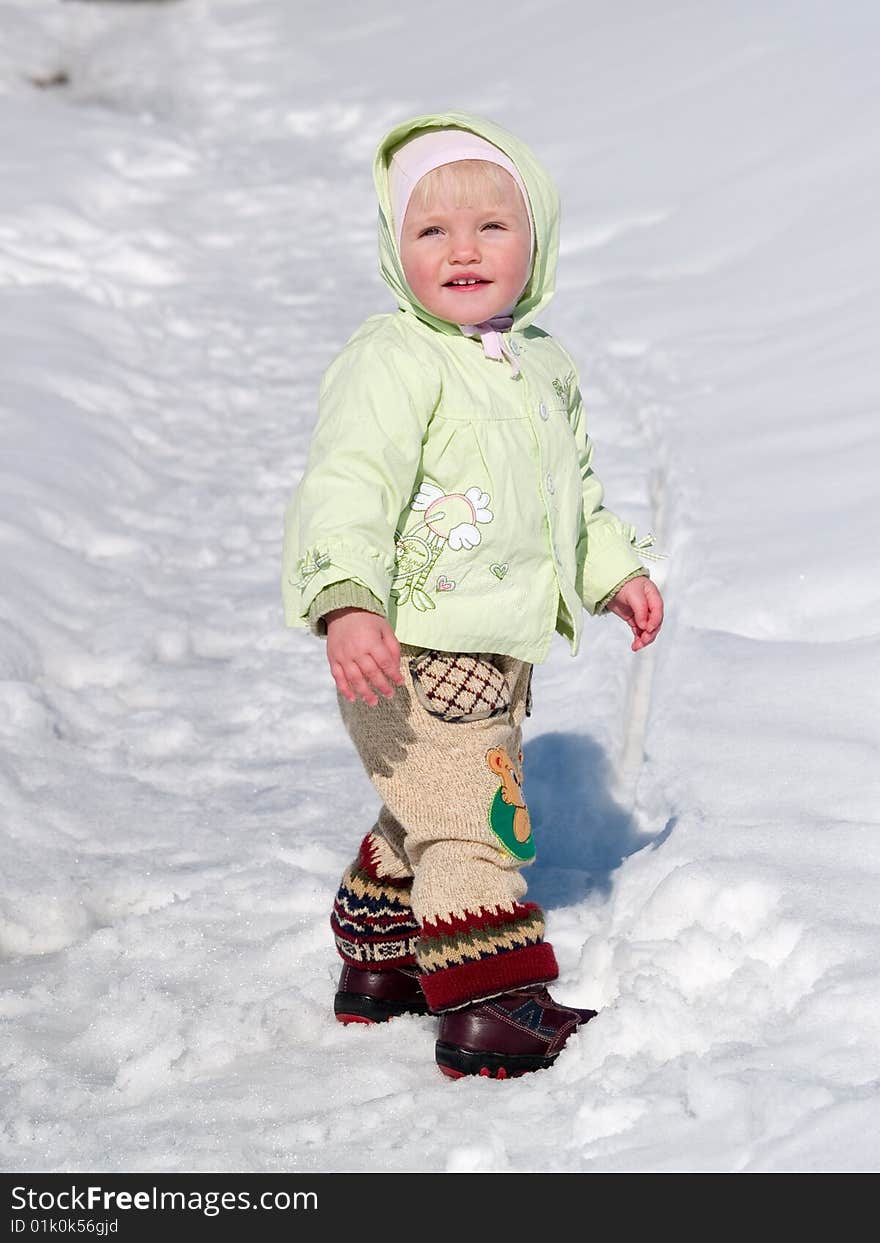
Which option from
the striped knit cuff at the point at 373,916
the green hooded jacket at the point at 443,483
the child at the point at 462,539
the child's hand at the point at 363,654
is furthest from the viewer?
the striped knit cuff at the point at 373,916

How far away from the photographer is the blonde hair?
8.20 feet

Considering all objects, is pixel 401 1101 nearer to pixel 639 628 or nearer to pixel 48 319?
pixel 639 628

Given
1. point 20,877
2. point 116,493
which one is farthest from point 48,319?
point 20,877

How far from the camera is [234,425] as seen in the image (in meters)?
6.04

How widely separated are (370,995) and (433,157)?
141 cm

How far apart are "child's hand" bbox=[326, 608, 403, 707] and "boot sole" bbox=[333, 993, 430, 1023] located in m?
0.73

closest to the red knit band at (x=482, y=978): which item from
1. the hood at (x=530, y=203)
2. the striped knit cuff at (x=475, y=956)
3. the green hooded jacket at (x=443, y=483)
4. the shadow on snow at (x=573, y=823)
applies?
the striped knit cuff at (x=475, y=956)

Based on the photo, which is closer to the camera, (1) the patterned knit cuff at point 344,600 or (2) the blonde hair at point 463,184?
(1) the patterned knit cuff at point 344,600

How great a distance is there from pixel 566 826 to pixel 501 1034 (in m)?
0.98

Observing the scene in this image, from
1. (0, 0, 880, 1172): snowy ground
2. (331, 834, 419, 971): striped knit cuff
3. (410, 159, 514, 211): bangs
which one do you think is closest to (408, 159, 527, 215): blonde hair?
(410, 159, 514, 211): bangs

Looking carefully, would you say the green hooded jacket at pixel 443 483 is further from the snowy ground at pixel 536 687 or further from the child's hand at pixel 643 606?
the snowy ground at pixel 536 687

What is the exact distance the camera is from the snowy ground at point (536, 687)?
2348 mm

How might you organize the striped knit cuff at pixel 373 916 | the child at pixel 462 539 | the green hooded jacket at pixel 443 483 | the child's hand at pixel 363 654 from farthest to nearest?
the striped knit cuff at pixel 373 916
the child at pixel 462 539
the green hooded jacket at pixel 443 483
the child's hand at pixel 363 654

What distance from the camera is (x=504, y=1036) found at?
2486mm
